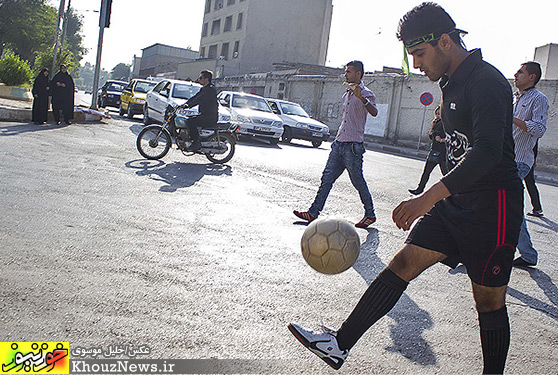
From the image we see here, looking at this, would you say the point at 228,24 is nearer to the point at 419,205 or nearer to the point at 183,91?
the point at 183,91

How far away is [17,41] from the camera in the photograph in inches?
1946

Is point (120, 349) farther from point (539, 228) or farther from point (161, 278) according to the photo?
point (539, 228)

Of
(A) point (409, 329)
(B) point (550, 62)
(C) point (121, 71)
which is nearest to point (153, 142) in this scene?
(A) point (409, 329)

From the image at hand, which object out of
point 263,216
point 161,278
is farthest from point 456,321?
point 263,216

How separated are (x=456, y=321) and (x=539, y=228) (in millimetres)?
5026

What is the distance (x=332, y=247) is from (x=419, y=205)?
2.80 feet

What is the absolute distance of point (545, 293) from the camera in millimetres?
4848

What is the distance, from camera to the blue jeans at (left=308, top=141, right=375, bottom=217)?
6805 millimetres

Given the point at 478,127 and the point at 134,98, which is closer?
the point at 478,127

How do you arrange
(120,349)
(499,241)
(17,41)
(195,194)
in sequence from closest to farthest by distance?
(499,241), (120,349), (195,194), (17,41)

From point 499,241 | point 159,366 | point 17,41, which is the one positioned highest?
point 17,41

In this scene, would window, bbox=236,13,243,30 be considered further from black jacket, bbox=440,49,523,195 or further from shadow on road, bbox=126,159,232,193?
black jacket, bbox=440,49,523,195

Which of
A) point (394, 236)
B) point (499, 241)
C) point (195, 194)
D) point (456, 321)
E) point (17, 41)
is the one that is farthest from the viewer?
point (17, 41)

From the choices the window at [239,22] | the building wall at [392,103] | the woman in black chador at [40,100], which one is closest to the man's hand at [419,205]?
the woman in black chador at [40,100]
